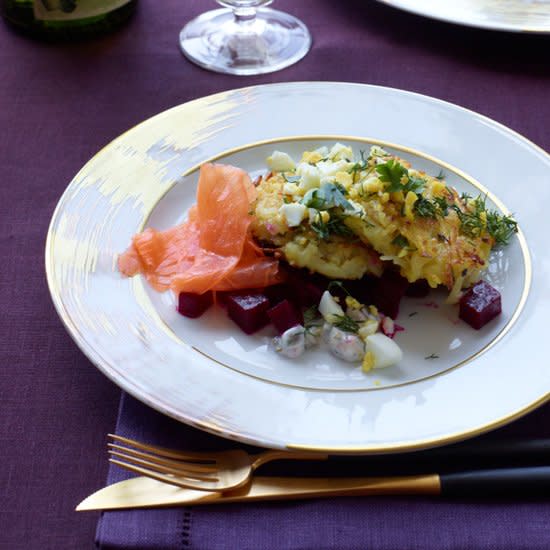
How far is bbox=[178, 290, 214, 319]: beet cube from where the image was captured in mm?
2292

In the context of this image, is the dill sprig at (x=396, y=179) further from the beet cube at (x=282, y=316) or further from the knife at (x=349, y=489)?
the knife at (x=349, y=489)

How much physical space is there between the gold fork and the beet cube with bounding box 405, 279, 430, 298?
68cm

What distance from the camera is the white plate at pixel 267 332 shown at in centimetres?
194

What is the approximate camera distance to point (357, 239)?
7.67ft

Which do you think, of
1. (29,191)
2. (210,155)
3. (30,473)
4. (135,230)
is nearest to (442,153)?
(210,155)

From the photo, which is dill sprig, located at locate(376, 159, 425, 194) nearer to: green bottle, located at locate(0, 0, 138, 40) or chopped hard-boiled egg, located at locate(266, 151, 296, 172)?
chopped hard-boiled egg, located at locate(266, 151, 296, 172)

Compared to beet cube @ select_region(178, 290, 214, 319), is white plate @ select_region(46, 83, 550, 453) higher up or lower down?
higher up

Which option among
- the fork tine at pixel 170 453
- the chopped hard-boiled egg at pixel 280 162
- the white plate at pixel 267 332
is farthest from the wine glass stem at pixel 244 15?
the fork tine at pixel 170 453

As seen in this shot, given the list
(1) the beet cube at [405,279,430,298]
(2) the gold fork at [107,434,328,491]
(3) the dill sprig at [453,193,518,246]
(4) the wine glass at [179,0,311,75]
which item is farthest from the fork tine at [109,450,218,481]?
(4) the wine glass at [179,0,311,75]

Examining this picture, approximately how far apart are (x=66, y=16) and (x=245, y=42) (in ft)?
2.54

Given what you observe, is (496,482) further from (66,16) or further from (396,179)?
(66,16)

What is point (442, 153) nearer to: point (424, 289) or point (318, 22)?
point (424, 289)

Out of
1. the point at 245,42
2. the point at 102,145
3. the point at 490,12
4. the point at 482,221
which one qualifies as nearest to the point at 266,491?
A: the point at 482,221

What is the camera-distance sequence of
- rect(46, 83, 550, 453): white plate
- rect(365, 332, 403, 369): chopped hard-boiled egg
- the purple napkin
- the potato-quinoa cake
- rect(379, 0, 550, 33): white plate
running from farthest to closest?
rect(379, 0, 550, 33): white plate < the potato-quinoa cake < rect(365, 332, 403, 369): chopped hard-boiled egg < rect(46, 83, 550, 453): white plate < the purple napkin
